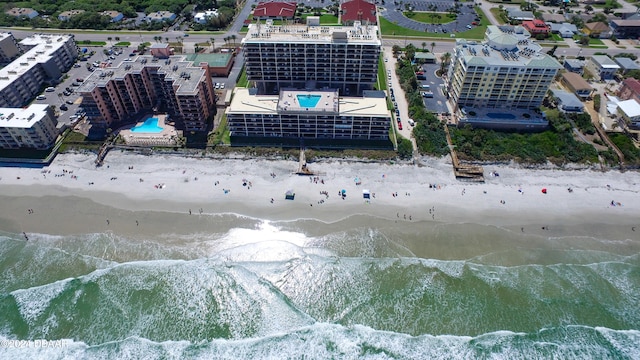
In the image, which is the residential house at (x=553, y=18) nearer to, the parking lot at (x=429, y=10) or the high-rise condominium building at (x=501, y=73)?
the parking lot at (x=429, y=10)

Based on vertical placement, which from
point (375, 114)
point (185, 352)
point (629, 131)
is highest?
point (375, 114)

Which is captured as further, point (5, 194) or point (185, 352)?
point (5, 194)

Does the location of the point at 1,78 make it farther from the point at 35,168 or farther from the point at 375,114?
the point at 375,114

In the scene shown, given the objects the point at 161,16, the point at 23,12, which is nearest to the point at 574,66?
the point at 161,16

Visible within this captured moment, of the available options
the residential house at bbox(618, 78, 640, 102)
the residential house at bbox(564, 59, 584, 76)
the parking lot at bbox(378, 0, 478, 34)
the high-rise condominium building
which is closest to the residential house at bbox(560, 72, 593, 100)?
the residential house at bbox(564, 59, 584, 76)

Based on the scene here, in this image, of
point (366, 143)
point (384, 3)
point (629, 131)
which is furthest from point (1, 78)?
point (629, 131)
